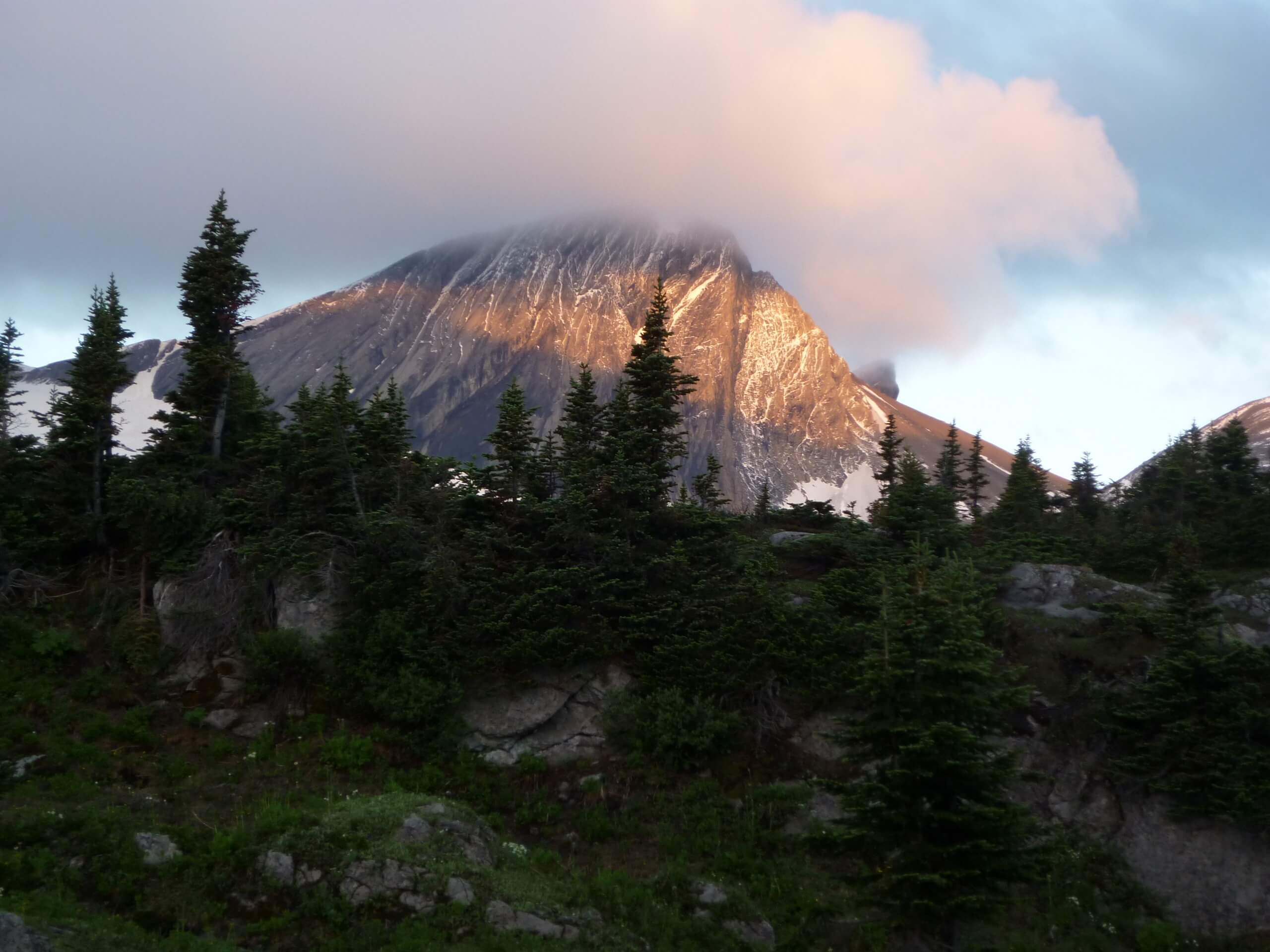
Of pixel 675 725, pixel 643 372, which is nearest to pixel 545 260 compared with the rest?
pixel 643 372

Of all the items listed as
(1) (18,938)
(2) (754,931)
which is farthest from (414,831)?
(2) (754,931)

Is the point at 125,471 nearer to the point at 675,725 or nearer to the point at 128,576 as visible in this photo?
the point at 128,576

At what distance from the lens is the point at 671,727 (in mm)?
21797

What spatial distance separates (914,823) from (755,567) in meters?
9.95

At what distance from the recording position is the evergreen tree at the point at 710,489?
28950 millimetres

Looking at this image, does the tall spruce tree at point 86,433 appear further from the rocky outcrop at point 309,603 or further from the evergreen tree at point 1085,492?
the evergreen tree at point 1085,492

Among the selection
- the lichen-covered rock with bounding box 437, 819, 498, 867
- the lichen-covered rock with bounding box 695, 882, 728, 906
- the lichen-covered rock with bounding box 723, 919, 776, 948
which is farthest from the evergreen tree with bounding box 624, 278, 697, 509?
the lichen-covered rock with bounding box 723, 919, 776, 948

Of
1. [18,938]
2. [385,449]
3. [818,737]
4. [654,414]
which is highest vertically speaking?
[654,414]

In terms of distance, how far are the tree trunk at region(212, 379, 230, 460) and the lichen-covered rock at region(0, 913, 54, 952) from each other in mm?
17836

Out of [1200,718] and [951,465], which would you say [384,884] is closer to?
[1200,718]

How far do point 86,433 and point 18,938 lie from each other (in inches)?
707

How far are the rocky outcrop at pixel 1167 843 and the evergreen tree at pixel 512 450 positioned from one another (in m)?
16.1

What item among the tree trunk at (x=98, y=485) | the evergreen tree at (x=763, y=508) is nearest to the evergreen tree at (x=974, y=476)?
the evergreen tree at (x=763, y=508)

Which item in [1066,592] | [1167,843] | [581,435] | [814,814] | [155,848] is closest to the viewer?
[155,848]
